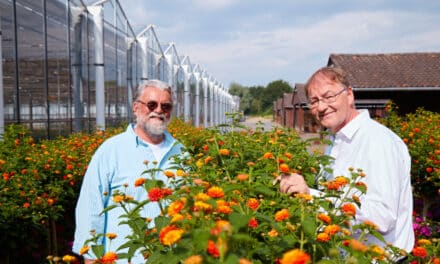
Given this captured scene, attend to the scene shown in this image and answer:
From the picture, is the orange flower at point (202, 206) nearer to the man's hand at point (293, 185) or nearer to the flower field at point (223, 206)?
the flower field at point (223, 206)

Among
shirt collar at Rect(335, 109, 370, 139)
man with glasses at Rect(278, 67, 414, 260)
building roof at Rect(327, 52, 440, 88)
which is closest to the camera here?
man with glasses at Rect(278, 67, 414, 260)

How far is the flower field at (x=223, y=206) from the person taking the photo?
0.94 m

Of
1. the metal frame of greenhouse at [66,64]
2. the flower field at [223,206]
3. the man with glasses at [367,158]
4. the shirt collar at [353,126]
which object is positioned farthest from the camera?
the metal frame of greenhouse at [66,64]

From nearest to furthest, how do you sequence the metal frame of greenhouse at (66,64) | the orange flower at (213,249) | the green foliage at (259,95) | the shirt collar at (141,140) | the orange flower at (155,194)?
the orange flower at (213,249) < the orange flower at (155,194) < the shirt collar at (141,140) < the metal frame of greenhouse at (66,64) < the green foliage at (259,95)

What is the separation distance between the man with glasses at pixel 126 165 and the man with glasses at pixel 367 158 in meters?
0.87

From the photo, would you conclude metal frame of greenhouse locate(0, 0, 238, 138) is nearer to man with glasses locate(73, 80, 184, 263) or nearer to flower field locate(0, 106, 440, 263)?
flower field locate(0, 106, 440, 263)

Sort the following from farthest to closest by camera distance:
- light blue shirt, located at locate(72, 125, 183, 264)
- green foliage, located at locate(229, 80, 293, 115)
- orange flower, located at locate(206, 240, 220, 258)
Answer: green foliage, located at locate(229, 80, 293, 115) → light blue shirt, located at locate(72, 125, 183, 264) → orange flower, located at locate(206, 240, 220, 258)

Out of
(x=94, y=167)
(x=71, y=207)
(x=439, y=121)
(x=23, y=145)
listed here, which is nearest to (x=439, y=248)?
(x=94, y=167)

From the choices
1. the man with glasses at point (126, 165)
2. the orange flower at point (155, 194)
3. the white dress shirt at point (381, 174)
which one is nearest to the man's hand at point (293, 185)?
the white dress shirt at point (381, 174)

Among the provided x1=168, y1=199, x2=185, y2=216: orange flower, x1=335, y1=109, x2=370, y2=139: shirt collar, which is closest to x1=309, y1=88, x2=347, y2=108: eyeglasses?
x1=335, y1=109, x2=370, y2=139: shirt collar

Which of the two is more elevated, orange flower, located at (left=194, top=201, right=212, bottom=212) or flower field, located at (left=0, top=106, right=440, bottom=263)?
orange flower, located at (left=194, top=201, right=212, bottom=212)

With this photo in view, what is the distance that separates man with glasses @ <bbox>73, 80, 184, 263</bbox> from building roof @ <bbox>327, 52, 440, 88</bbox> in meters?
12.5

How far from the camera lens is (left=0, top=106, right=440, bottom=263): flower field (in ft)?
3.08

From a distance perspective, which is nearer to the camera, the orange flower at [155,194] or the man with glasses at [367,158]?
the orange flower at [155,194]
